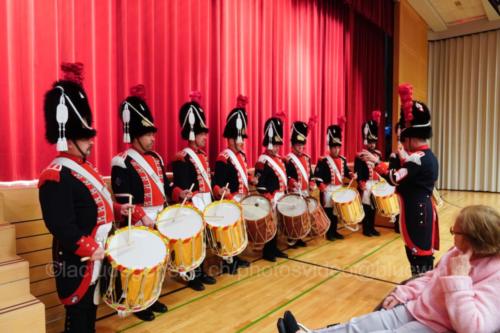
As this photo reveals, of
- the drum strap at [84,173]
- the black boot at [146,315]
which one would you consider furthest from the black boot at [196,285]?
the drum strap at [84,173]

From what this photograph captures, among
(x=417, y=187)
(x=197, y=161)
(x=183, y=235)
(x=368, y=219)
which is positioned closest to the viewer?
(x=183, y=235)

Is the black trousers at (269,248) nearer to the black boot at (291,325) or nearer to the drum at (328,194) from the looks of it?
the drum at (328,194)

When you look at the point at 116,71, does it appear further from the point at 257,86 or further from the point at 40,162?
the point at 257,86

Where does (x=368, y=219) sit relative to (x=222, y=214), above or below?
below

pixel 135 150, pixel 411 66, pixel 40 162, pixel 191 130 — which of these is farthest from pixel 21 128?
pixel 411 66

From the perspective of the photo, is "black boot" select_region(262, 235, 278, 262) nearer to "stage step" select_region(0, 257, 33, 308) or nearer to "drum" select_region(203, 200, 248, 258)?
"drum" select_region(203, 200, 248, 258)

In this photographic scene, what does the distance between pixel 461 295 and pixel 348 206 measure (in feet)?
9.48

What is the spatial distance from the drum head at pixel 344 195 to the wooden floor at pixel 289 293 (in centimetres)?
67

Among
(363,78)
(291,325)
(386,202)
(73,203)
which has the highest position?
(363,78)

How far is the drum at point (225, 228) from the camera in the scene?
293 centimetres

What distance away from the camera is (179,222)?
2.61 meters

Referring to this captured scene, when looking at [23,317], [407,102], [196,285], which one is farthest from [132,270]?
[407,102]

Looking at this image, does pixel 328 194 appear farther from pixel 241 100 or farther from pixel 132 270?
pixel 132 270

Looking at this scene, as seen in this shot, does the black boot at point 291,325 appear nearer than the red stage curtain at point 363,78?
Yes
